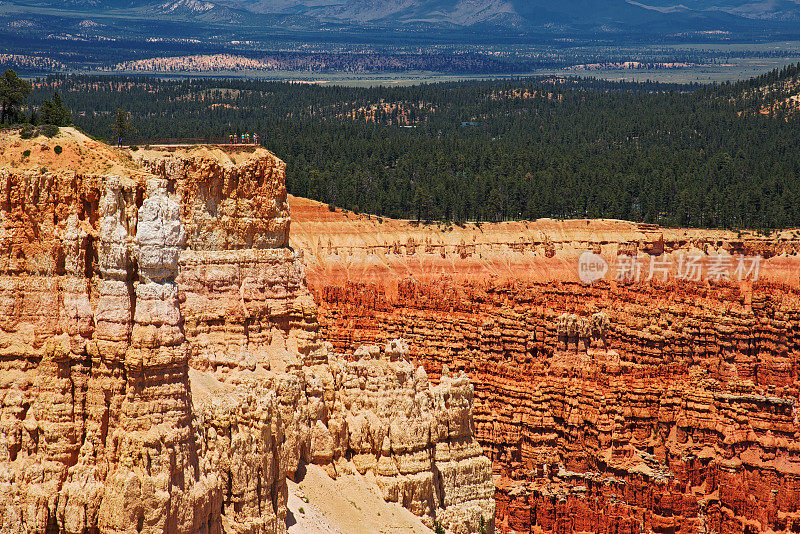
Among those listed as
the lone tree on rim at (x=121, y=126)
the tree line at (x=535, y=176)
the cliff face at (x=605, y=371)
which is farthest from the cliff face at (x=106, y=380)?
the tree line at (x=535, y=176)

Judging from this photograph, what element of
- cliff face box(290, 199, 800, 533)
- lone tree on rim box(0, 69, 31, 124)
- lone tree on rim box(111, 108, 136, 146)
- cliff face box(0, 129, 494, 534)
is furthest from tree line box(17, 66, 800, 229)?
cliff face box(0, 129, 494, 534)

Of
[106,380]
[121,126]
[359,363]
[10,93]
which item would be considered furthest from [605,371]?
[106,380]

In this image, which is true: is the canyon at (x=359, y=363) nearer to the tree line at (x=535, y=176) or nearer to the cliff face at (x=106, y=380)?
the cliff face at (x=106, y=380)

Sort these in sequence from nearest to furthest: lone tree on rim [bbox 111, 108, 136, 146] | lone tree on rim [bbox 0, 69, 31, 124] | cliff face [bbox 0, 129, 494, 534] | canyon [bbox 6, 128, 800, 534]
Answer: cliff face [bbox 0, 129, 494, 534], canyon [bbox 6, 128, 800, 534], lone tree on rim [bbox 0, 69, 31, 124], lone tree on rim [bbox 111, 108, 136, 146]

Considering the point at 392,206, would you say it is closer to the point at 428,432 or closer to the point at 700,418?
the point at 700,418

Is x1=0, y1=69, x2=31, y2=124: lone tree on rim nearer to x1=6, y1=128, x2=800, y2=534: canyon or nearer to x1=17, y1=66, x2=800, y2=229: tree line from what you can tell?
x1=6, y1=128, x2=800, y2=534: canyon

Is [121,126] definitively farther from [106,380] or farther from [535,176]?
[535,176]

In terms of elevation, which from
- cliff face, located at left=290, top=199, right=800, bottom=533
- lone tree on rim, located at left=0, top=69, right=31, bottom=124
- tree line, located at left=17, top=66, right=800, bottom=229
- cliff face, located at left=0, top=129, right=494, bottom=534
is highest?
lone tree on rim, located at left=0, top=69, right=31, bottom=124

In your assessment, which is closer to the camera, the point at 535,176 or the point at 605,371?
the point at 605,371

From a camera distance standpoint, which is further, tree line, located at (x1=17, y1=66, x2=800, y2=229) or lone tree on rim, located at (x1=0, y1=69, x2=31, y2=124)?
tree line, located at (x1=17, y1=66, x2=800, y2=229)

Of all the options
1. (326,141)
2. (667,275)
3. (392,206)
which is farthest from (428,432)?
(326,141)
